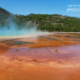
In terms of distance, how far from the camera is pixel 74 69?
1979 mm

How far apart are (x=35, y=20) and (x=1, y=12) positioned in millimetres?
11225

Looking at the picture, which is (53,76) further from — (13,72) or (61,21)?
(61,21)

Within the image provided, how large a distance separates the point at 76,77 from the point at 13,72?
3.66ft

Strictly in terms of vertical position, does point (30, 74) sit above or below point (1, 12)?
below

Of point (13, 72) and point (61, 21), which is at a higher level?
point (61, 21)

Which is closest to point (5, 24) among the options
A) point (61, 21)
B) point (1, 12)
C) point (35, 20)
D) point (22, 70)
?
point (1, 12)

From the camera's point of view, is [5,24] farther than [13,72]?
Yes

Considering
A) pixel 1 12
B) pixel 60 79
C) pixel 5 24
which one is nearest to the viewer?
pixel 60 79

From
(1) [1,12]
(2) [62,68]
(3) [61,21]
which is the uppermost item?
(1) [1,12]

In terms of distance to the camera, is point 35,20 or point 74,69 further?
point 35,20

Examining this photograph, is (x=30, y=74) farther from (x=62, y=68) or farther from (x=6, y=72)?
(x=62, y=68)

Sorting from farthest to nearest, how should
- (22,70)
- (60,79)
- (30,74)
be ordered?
(22,70) < (30,74) < (60,79)

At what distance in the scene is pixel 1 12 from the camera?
29141 mm

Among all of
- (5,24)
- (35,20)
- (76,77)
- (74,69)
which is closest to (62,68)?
(74,69)
